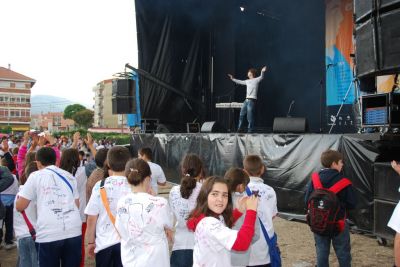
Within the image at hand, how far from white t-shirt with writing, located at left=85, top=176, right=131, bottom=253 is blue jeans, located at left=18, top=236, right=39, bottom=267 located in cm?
75

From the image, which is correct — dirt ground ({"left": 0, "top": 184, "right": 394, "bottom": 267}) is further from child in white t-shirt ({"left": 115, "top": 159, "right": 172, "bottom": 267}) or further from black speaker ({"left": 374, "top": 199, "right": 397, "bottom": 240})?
child in white t-shirt ({"left": 115, "top": 159, "right": 172, "bottom": 267})

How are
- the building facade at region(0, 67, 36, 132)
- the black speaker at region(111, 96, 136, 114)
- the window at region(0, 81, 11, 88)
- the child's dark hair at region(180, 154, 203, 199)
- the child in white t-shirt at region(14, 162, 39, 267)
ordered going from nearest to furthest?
the child's dark hair at region(180, 154, 203, 199)
the child in white t-shirt at region(14, 162, 39, 267)
the black speaker at region(111, 96, 136, 114)
the building facade at region(0, 67, 36, 132)
the window at region(0, 81, 11, 88)

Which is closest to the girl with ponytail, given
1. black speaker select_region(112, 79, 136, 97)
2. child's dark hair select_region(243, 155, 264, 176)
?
child's dark hair select_region(243, 155, 264, 176)

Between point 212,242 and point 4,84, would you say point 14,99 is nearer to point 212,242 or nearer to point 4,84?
point 4,84

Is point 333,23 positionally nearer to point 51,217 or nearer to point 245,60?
point 245,60

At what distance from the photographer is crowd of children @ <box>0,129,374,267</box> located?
93.4 inches

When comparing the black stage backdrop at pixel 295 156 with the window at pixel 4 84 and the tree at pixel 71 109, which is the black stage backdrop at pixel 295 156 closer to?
the window at pixel 4 84

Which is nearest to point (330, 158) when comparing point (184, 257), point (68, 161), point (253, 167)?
point (253, 167)

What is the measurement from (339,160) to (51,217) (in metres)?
2.83

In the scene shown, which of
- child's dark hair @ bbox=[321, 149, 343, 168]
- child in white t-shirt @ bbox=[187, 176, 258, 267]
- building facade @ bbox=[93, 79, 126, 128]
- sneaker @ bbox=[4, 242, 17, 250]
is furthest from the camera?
building facade @ bbox=[93, 79, 126, 128]

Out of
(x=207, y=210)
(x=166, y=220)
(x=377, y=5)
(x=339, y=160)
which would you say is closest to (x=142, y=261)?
(x=166, y=220)

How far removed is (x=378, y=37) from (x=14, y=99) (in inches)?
3783

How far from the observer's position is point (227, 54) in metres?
13.8

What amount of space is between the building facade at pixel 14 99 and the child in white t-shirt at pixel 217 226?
93.1m
